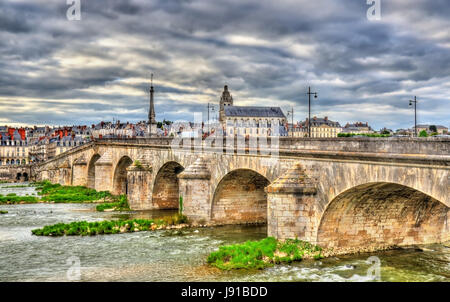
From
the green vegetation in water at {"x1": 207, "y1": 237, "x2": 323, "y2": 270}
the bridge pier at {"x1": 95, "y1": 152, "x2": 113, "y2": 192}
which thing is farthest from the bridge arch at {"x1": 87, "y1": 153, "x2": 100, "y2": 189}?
the green vegetation in water at {"x1": 207, "y1": 237, "x2": 323, "y2": 270}

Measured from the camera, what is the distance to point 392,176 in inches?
580

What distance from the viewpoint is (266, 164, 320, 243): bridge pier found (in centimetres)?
1858

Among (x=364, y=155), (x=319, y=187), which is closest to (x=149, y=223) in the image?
(x=319, y=187)

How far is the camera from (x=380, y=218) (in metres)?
19.8

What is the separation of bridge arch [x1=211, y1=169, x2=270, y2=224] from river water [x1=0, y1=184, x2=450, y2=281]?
1106 millimetres

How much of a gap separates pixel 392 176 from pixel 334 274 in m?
4.42

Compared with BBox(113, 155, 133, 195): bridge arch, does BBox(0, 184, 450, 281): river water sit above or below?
below

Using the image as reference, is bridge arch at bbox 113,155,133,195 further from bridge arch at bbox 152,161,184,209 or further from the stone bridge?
the stone bridge

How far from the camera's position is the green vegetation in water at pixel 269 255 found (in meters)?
18.3

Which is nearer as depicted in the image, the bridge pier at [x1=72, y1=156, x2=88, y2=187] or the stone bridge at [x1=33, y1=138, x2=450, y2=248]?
the stone bridge at [x1=33, y1=138, x2=450, y2=248]

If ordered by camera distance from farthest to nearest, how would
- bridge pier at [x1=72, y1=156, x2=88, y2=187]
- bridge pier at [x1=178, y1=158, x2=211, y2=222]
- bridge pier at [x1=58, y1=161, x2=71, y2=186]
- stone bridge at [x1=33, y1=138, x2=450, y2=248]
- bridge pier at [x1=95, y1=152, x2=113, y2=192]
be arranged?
bridge pier at [x1=58, y1=161, x2=71, y2=186] < bridge pier at [x1=72, y1=156, x2=88, y2=187] < bridge pier at [x1=95, y1=152, x2=113, y2=192] < bridge pier at [x1=178, y1=158, x2=211, y2=222] < stone bridge at [x1=33, y1=138, x2=450, y2=248]

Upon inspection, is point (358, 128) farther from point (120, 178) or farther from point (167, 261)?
point (167, 261)

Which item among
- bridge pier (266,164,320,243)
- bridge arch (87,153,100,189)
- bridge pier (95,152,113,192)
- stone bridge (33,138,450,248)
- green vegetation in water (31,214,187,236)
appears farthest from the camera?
bridge arch (87,153,100,189)
